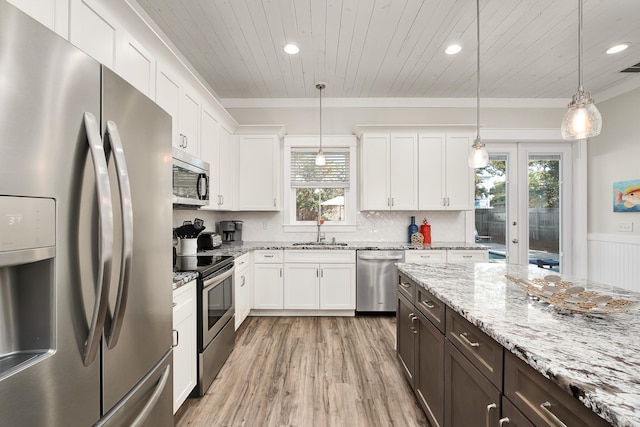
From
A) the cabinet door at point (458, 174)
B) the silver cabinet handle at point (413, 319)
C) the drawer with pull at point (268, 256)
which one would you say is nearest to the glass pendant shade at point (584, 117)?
the silver cabinet handle at point (413, 319)

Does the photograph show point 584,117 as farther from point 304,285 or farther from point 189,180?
point 304,285

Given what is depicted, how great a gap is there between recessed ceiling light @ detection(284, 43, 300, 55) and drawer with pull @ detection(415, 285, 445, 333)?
2.45 metres

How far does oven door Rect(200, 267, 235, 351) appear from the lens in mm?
2053

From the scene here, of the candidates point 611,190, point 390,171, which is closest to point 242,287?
point 390,171

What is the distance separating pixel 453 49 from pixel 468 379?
2.96 metres

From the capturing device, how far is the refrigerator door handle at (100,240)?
0.76 metres

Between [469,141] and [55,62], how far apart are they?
417cm

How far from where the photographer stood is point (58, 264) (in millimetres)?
689

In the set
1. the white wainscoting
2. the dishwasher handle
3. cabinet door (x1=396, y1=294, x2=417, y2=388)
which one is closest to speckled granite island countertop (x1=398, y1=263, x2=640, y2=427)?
cabinet door (x1=396, y1=294, x2=417, y2=388)

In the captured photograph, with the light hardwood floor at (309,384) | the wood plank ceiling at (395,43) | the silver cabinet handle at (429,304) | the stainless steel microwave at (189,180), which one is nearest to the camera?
the silver cabinet handle at (429,304)

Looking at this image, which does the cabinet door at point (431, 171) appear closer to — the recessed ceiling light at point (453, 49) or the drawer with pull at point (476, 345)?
the recessed ceiling light at point (453, 49)

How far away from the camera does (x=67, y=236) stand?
0.71m

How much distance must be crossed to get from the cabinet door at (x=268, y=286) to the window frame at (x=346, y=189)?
0.77m

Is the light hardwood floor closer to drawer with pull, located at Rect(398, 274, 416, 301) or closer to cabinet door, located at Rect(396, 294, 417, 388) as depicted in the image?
cabinet door, located at Rect(396, 294, 417, 388)
